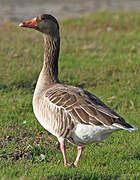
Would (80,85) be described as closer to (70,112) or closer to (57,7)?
(70,112)

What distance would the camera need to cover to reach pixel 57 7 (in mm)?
25391

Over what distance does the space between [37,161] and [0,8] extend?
747 inches

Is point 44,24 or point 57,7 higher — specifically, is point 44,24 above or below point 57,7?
above

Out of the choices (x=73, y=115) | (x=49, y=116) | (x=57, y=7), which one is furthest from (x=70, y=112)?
(x=57, y=7)

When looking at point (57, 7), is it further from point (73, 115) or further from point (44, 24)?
point (73, 115)

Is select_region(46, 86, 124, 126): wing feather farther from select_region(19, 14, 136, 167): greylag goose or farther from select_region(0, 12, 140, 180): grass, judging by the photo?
select_region(0, 12, 140, 180): grass

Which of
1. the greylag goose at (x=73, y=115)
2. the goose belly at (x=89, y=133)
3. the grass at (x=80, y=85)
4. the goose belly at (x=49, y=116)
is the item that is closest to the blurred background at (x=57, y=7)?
the grass at (x=80, y=85)

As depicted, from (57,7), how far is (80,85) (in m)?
15.9

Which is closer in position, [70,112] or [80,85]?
[70,112]

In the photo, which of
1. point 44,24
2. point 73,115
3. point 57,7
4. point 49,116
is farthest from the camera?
point 57,7

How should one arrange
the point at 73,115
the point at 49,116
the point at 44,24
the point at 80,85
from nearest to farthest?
the point at 73,115 < the point at 49,116 < the point at 44,24 < the point at 80,85

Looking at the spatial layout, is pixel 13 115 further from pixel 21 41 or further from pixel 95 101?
pixel 21 41

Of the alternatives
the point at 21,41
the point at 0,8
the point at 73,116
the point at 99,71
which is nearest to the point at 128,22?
the point at 21,41

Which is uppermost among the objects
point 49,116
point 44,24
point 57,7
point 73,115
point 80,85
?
point 44,24
